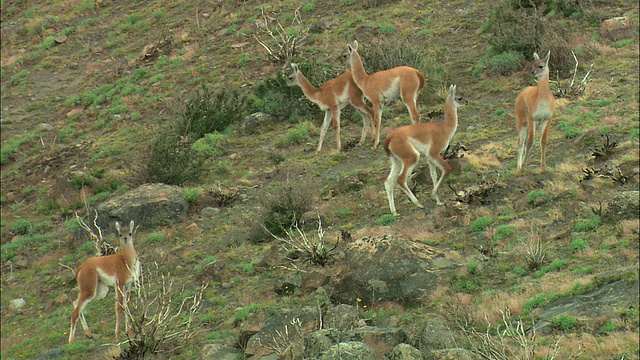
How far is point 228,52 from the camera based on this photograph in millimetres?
29750

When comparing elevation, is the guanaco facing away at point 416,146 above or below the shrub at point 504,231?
above

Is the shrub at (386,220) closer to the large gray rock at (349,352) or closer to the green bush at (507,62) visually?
the large gray rock at (349,352)

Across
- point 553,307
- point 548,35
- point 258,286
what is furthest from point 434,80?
point 553,307

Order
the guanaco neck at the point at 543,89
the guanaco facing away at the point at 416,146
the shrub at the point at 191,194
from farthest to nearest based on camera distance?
the shrub at the point at 191,194 < the guanaco neck at the point at 543,89 < the guanaco facing away at the point at 416,146

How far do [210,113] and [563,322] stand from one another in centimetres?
1585

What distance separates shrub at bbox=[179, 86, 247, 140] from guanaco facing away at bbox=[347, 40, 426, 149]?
6.05 metres

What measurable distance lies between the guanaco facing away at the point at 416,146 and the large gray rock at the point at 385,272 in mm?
2092

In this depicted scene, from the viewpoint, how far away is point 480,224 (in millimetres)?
13445

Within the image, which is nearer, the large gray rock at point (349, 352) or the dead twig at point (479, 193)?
the large gray rock at point (349, 352)

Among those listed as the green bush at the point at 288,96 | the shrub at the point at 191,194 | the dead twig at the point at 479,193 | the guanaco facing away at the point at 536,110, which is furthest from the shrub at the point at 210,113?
the guanaco facing away at the point at 536,110

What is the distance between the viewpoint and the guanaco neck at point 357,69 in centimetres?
1861

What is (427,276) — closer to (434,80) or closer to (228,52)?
(434,80)

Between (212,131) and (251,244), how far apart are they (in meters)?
8.36

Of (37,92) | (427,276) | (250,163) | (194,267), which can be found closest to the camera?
(427,276)
